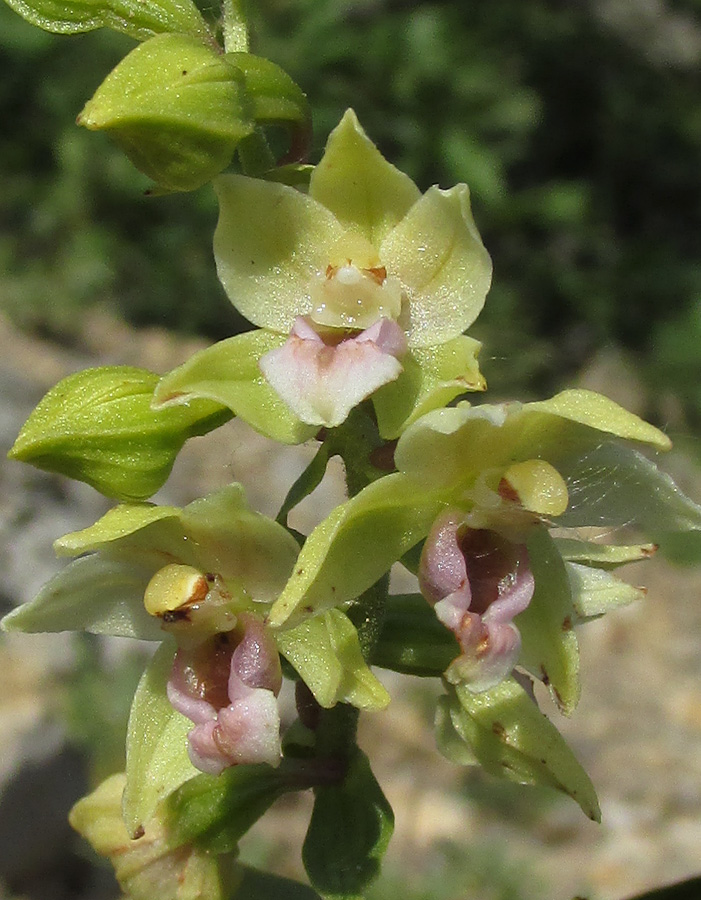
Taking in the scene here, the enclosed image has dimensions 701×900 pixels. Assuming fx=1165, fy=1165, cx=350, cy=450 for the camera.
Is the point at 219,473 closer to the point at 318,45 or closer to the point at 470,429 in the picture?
the point at 318,45

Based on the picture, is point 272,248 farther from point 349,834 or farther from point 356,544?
point 349,834

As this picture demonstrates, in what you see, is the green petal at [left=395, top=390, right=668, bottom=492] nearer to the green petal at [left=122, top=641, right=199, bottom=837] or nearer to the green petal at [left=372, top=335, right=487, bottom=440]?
the green petal at [left=372, top=335, right=487, bottom=440]

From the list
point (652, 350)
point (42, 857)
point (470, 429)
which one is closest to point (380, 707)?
point (470, 429)

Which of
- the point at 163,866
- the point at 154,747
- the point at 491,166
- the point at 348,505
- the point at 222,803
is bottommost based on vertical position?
the point at 491,166

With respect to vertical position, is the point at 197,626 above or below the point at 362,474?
below

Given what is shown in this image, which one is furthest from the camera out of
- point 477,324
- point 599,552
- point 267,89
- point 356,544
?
point 477,324

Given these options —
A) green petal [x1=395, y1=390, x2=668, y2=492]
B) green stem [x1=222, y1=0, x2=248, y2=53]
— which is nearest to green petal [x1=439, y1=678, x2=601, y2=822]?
green petal [x1=395, y1=390, x2=668, y2=492]

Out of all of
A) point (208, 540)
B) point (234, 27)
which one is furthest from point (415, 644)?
point (234, 27)
